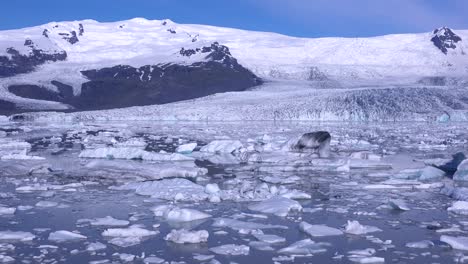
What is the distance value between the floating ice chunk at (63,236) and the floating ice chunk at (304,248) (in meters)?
2.03

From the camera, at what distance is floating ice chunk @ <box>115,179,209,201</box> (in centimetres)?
735

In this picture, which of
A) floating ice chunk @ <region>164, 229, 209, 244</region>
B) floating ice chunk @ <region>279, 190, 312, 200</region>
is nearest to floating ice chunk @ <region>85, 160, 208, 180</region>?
floating ice chunk @ <region>279, 190, 312, 200</region>

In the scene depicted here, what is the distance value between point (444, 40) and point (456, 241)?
325 feet

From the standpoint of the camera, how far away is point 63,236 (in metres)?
5.09

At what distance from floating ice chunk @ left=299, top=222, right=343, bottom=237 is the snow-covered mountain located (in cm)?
4079

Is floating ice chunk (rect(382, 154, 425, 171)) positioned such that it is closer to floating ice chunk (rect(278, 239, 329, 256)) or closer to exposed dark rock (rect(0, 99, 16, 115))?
floating ice chunk (rect(278, 239, 329, 256))

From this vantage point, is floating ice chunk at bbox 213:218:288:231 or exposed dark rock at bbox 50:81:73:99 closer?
floating ice chunk at bbox 213:218:288:231

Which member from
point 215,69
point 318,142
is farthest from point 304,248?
point 215,69

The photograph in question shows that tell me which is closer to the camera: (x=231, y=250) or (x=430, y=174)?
(x=231, y=250)

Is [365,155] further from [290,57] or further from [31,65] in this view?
[31,65]

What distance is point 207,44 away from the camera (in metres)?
108

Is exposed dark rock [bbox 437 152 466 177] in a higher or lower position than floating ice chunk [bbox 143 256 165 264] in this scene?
higher

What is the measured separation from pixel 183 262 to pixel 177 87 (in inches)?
3563

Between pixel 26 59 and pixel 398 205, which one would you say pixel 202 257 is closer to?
pixel 398 205
